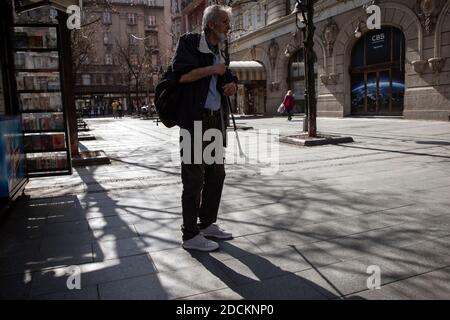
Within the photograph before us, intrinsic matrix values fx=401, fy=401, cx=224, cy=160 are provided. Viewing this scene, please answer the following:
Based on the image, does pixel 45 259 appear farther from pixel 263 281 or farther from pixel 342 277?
pixel 342 277

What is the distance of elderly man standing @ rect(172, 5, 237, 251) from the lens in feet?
10.8

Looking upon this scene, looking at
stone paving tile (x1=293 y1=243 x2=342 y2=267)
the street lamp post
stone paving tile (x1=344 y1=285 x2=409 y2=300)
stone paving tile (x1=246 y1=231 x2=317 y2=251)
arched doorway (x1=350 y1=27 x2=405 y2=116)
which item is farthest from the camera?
arched doorway (x1=350 y1=27 x2=405 y2=116)

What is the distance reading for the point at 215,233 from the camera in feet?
12.3

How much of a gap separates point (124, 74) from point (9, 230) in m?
56.9

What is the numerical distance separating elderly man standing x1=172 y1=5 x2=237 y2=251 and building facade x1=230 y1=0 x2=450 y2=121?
1551cm

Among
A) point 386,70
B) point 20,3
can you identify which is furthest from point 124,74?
point 20,3

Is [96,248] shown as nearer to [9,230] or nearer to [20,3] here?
[9,230]

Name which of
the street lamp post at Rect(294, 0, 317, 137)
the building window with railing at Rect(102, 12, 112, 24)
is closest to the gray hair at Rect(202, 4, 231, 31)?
the street lamp post at Rect(294, 0, 317, 137)

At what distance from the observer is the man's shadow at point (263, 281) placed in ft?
8.63

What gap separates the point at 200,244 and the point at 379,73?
63.1ft

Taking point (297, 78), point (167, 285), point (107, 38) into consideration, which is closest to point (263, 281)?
point (167, 285)

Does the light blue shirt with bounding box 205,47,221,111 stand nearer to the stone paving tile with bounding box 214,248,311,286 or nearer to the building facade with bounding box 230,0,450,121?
the stone paving tile with bounding box 214,248,311,286

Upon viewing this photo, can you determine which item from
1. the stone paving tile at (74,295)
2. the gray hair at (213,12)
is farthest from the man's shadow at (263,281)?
the gray hair at (213,12)
